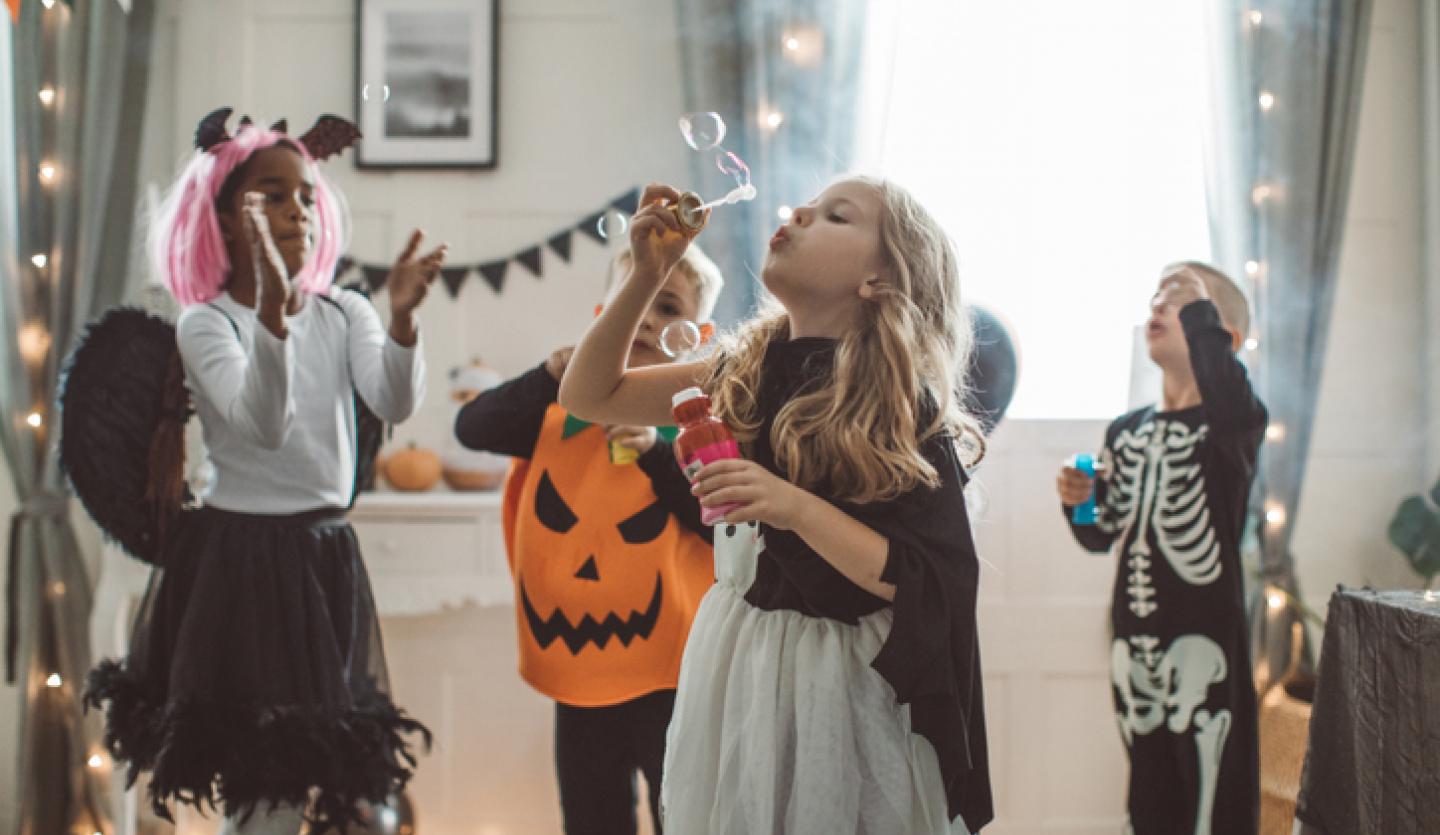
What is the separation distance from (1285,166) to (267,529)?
2837mm

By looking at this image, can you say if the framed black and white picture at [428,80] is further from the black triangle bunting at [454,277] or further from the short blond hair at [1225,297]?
the short blond hair at [1225,297]

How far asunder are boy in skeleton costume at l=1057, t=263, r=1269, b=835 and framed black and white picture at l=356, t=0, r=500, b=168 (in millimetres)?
1895

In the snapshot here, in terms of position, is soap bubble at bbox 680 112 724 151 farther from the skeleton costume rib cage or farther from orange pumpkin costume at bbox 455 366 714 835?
the skeleton costume rib cage

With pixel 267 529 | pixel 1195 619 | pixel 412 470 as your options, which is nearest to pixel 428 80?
pixel 412 470

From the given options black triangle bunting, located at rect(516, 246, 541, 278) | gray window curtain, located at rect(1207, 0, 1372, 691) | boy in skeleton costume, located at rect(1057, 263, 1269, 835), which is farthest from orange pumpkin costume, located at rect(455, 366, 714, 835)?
gray window curtain, located at rect(1207, 0, 1372, 691)

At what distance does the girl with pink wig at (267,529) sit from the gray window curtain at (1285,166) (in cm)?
233

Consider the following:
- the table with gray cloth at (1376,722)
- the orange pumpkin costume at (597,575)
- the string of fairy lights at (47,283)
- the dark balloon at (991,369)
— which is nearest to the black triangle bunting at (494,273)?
the string of fairy lights at (47,283)

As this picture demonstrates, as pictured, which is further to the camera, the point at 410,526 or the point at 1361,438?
the point at 1361,438

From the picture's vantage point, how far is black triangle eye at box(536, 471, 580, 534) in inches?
77.9

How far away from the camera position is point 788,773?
126 centimetres

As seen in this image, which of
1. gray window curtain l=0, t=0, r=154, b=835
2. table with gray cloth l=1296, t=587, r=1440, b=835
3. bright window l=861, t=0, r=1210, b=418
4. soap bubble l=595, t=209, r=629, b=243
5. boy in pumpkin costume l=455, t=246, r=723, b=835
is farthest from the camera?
bright window l=861, t=0, r=1210, b=418

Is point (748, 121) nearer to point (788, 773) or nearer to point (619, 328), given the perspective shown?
point (619, 328)

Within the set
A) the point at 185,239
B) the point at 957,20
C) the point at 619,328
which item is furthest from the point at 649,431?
the point at 957,20

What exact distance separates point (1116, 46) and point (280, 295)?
2605 millimetres
